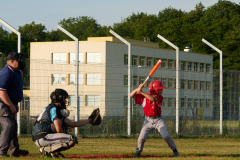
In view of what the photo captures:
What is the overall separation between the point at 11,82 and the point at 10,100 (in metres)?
0.37

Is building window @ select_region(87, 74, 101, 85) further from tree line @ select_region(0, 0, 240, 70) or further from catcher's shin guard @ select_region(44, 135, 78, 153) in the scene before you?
tree line @ select_region(0, 0, 240, 70)

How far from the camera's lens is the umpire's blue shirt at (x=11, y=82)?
359 inches

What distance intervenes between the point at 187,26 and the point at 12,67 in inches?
2847

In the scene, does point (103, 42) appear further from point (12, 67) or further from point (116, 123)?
point (12, 67)

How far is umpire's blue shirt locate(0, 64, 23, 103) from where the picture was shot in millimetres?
9117

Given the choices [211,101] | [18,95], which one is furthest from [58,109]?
[211,101]

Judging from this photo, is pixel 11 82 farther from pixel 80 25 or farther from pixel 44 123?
pixel 80 25

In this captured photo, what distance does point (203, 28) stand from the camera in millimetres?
78312

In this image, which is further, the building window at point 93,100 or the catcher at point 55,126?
the building window at point 93,100

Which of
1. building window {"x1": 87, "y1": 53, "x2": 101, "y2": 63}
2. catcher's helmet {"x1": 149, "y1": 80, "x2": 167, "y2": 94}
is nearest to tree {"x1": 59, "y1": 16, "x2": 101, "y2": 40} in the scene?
building window {"x1": 87, "y1": 53, "x2": 101, "y2": 63}

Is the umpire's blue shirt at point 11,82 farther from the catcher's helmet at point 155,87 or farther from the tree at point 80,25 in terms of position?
the tree at point 80,25

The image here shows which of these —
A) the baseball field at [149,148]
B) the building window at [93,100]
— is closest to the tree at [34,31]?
the building window at [93,100]

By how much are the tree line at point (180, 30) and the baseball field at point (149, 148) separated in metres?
56.5

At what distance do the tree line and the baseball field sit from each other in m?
56.5
